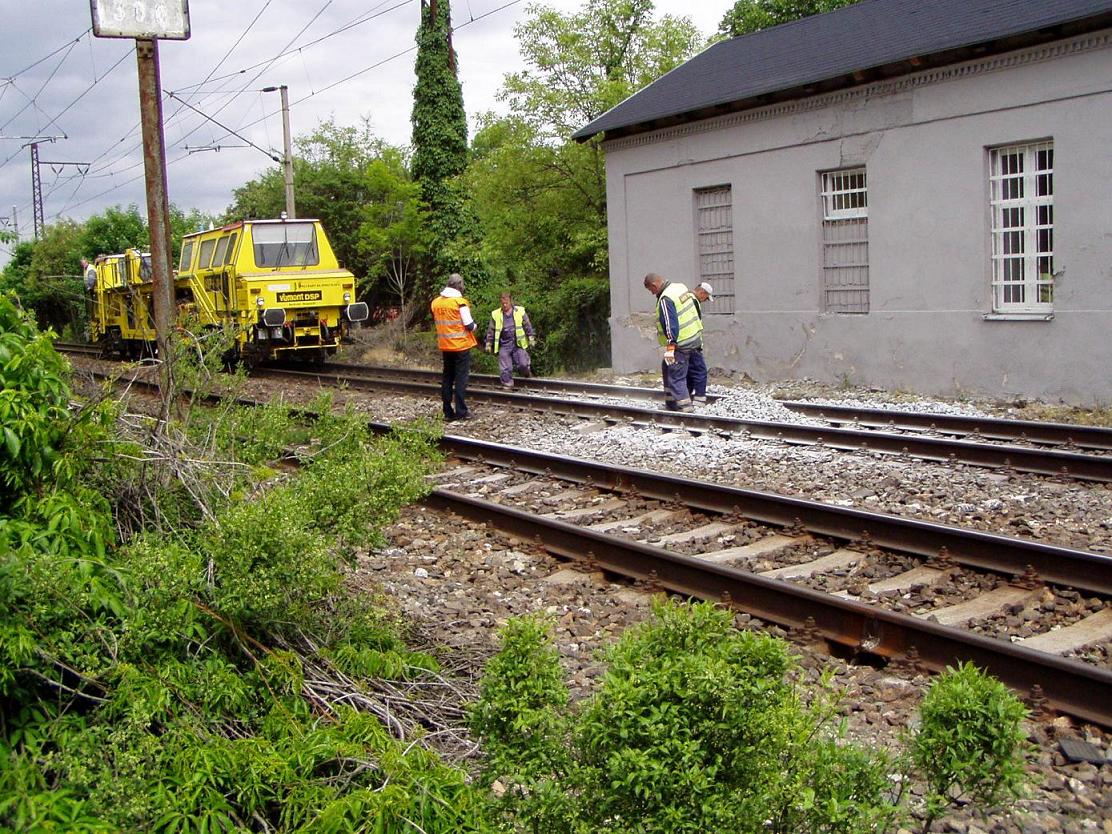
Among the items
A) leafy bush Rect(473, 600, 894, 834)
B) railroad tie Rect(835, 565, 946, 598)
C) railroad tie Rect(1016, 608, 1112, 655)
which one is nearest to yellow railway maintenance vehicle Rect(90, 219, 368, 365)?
railroad tie Rect(835, 565, 946, 598)

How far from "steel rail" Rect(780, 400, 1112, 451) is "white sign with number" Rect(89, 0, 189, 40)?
8.44 metres

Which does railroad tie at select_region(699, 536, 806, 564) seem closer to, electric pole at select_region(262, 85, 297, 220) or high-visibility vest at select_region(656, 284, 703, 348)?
high-visibility vest at select_region(656, 284, 703, 348)

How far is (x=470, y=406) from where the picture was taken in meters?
15.9

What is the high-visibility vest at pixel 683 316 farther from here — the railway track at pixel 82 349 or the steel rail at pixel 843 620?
the railway track at pixel 82 349

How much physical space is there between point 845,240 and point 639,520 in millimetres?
10555

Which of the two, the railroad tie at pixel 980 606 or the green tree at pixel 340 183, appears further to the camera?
the green tree at pixel 340 183

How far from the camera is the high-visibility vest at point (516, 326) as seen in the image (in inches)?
717

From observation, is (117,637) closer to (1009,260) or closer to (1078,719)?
(1078,719)

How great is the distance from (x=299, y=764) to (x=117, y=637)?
95 cm

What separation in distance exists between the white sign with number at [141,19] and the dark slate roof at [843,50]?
9934 mm

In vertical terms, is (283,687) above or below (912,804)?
above

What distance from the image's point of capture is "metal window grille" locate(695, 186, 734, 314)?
778 inches

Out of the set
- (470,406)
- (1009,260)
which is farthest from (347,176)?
(1009,260)

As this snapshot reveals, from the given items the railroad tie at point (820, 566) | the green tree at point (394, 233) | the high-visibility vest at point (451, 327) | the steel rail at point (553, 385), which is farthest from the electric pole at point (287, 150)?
the railroad tie at point (820, 566)
